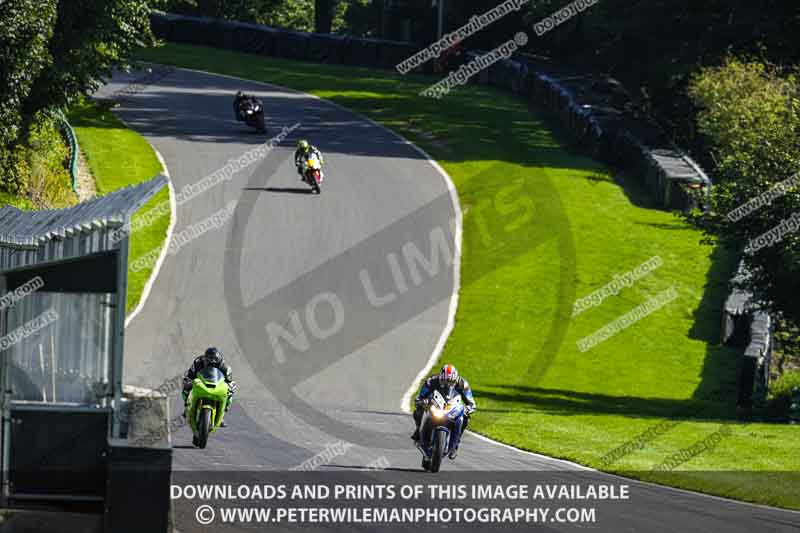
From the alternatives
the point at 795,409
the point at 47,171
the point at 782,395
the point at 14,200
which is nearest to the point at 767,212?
the point at 795,409

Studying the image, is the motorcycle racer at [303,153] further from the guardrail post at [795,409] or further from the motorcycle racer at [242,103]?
Result: the guardrail post at [795,409]

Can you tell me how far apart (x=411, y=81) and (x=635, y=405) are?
40.6 meters

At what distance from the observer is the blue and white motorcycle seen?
18016mm

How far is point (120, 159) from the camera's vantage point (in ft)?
151

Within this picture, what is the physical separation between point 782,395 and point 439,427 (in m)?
13.5

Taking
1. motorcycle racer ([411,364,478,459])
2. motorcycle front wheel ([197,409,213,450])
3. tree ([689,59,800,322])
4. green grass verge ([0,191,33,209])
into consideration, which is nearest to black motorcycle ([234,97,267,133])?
green grass verge ([0,191,33,209])

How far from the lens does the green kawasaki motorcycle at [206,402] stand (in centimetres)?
1861

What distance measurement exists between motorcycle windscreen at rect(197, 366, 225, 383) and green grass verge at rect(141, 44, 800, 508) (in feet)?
17.7

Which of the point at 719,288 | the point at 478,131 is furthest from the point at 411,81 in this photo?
the point at 719,288

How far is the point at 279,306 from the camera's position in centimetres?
3278

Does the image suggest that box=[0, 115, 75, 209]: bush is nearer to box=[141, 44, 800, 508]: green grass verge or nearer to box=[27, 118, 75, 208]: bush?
box=[27, 118, 75, 208]: bush

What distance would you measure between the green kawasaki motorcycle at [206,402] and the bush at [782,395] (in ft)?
42.5

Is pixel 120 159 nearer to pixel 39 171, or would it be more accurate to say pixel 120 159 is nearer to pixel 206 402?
pixel 39 171

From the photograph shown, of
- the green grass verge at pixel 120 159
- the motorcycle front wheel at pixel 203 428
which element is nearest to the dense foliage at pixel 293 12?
the green grass verge at pixel 120 159
